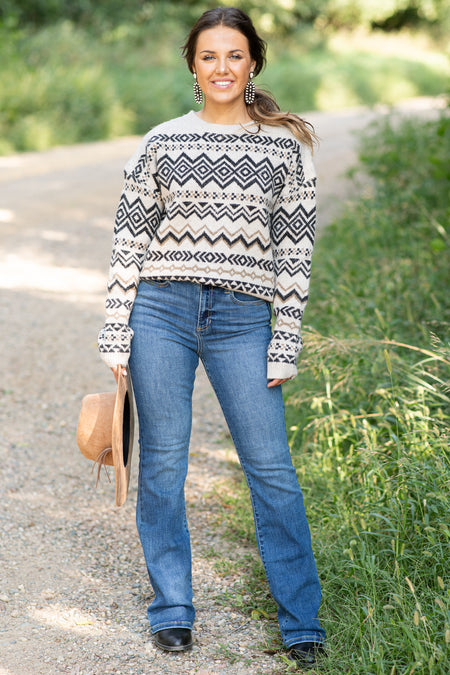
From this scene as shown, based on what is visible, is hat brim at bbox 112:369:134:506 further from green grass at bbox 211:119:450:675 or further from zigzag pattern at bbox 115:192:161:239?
green grass at bbox 211:119:450:675

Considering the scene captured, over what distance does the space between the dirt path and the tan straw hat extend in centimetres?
55

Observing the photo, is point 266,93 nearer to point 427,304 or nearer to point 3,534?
point 3,534

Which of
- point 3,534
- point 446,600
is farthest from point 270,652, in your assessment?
point 3,534

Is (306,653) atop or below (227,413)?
below

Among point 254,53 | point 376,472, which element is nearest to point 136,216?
point 254,53

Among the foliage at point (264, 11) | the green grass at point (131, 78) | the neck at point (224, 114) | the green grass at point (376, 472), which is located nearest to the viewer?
the green grass at point (376, 472)

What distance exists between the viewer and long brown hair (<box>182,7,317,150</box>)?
251 centimetres

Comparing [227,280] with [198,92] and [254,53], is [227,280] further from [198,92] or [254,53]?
[254,53]

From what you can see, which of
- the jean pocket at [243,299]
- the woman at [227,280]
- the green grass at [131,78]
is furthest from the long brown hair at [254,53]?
the green grass at [131,78]

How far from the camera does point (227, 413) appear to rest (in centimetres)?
254

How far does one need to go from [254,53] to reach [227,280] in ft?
2.60

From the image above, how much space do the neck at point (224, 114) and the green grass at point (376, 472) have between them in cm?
97

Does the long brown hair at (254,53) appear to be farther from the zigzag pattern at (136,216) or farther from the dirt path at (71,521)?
the dirt path at (71,521)

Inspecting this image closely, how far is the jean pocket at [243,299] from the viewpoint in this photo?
2.49m
